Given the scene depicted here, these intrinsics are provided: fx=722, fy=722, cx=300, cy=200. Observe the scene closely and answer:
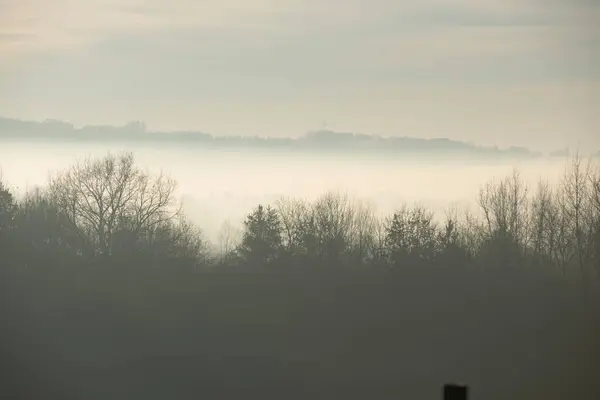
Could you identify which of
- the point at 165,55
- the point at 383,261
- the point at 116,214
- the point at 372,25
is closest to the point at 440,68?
the point at 372,25

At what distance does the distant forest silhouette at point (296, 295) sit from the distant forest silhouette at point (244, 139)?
0.52 ft

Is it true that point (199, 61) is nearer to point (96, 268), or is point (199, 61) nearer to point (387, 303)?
point (96, 268)

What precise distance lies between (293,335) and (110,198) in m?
1.35

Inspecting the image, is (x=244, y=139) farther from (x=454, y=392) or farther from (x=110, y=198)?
(x=454, y=392)

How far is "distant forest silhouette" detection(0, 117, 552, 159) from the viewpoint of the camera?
4.14 metres

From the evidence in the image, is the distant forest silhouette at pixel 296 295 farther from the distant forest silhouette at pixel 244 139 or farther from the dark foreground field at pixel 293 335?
the distant forest silhouette at pixel 244 139

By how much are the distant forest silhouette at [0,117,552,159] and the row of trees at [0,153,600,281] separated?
0.55 ft

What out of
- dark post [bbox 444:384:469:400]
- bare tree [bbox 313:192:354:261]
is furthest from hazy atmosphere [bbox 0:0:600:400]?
dark post [bbox 444:384:469:400]

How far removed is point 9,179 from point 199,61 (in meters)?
1.29

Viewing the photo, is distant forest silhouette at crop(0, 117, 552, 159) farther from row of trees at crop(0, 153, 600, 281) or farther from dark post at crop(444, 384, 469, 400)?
dark post at crop(444, 384, 469, 400)

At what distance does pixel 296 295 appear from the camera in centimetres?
432

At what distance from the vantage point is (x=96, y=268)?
13.7 ft

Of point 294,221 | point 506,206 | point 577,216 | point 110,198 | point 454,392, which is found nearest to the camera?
point 454,392

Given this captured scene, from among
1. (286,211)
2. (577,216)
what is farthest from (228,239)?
(577,216)
